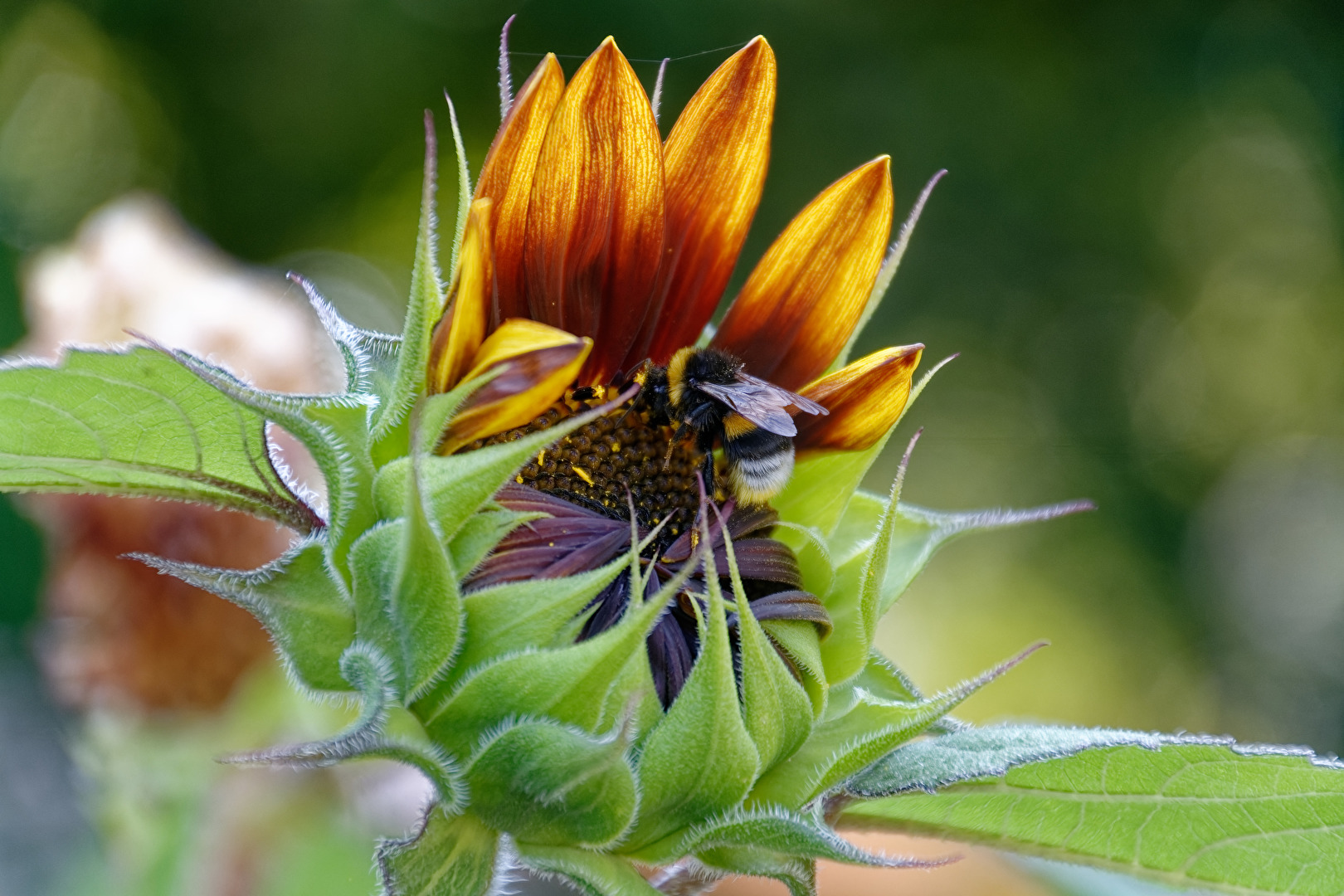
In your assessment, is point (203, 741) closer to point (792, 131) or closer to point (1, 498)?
point (1, 498)

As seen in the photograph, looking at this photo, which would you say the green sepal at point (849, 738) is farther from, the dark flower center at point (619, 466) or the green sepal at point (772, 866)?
the dark flower center at point (619, 466)

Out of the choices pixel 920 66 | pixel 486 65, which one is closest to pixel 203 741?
pixel 486 65

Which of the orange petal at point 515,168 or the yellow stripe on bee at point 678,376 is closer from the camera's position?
the orange petal at point 515,168

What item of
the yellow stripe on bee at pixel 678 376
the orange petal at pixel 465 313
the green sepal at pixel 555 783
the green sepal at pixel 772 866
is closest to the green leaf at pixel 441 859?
the green sepal at pixel 555 783

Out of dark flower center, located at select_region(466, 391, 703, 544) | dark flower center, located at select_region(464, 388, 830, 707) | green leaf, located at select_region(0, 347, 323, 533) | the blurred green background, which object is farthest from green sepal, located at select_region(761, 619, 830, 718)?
the blurred green background

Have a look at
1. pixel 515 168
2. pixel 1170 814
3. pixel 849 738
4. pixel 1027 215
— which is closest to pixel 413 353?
pixel 515 168

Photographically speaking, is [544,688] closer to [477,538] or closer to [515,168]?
[477,538]
